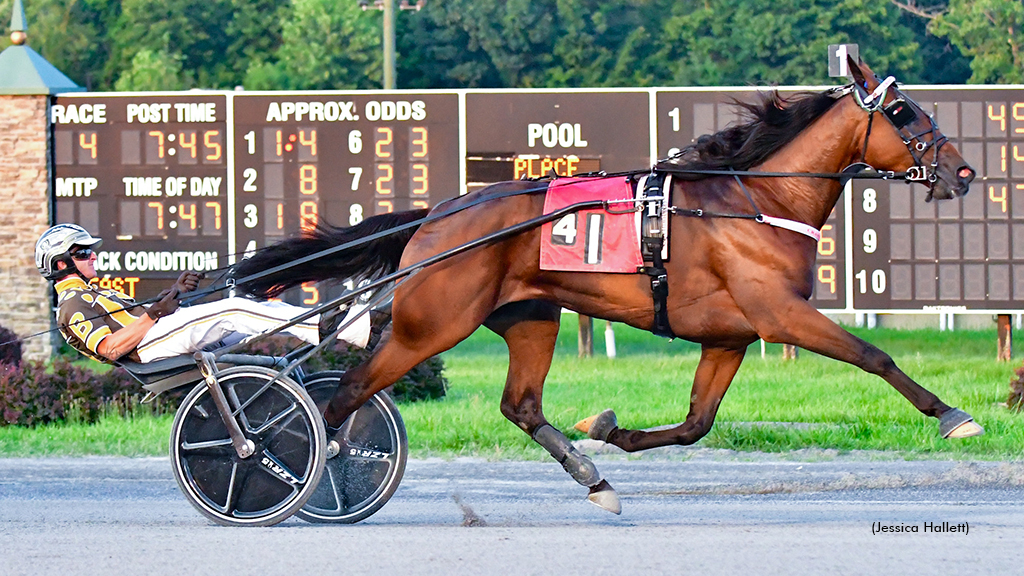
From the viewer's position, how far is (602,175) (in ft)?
22.8

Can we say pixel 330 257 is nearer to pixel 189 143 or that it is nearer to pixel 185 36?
pixel 189 143

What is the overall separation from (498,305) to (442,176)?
8120 mm

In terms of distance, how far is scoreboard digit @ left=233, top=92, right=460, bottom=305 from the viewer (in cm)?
1480

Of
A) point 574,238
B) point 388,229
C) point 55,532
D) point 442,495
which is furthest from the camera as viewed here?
point 442,495

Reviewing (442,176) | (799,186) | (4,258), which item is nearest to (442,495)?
(799,186)

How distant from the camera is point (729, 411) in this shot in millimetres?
11297

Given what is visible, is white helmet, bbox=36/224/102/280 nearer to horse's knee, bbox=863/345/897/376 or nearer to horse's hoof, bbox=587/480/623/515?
horse's hoof, bbox=587/480/623/515

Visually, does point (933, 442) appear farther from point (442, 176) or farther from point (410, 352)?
point (442, 176)

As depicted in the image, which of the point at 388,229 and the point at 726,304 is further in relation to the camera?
the point at 388,229

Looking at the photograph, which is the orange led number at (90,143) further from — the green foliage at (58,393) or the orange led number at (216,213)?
the green foliage at (58,393)

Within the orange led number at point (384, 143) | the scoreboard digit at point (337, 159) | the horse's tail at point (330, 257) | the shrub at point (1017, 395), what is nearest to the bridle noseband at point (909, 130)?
the horse's tail at point (330, 257)

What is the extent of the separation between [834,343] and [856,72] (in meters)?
1.31

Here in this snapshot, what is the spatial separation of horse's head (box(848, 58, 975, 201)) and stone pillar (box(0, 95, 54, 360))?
10733mm

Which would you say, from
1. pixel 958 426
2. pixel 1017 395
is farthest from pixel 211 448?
pixel 1017 395
